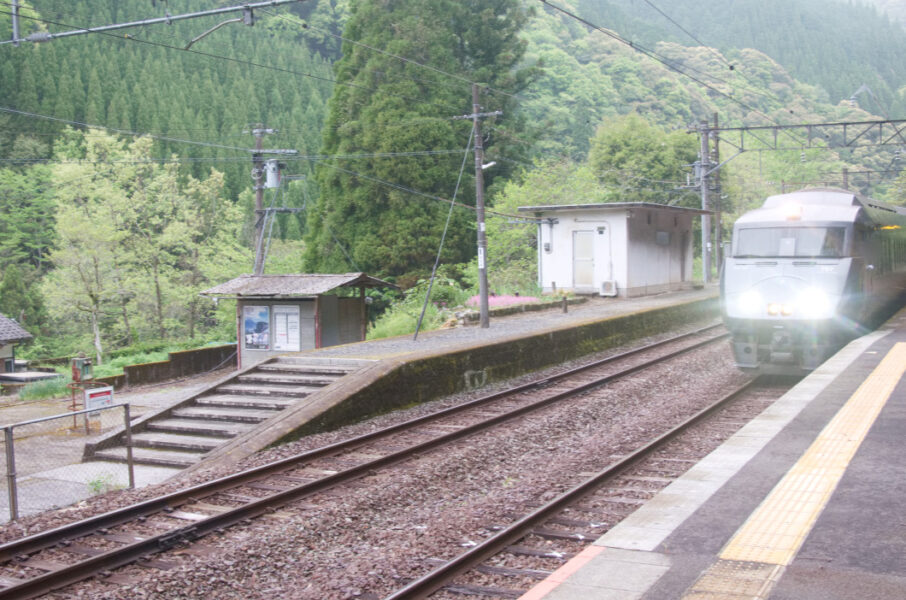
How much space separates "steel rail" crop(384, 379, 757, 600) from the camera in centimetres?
609

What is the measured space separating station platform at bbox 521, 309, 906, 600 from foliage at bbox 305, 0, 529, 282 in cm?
2682

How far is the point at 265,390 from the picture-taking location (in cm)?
1351

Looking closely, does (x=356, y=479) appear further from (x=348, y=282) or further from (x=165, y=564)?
(x=348, y=282)

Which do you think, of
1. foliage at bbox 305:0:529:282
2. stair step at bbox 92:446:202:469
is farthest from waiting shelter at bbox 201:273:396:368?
stair step at bbox 92:446:202:469

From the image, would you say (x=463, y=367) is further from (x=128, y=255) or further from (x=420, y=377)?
(x=128, y=255)

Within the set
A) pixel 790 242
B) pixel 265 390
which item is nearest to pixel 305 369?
pixel 265 390

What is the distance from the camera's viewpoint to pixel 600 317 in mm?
21672

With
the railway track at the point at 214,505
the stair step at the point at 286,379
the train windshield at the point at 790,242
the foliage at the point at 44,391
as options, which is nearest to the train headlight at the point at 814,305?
the train windshield at the point at 790,242

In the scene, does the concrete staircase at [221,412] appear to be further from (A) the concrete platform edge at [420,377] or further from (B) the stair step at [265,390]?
(A) the concrete platform edge at [420,377]

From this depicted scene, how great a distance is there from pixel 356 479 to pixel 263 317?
1631 centimetres

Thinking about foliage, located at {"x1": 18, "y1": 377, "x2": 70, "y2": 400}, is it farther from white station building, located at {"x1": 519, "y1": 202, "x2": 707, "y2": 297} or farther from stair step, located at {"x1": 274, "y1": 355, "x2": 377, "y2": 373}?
white station building, located at {"x1": 519, "y1": 202, "x2": 707, "y2": 297}

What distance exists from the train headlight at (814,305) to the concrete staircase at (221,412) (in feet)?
25.0

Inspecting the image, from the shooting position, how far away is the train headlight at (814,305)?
1395cm

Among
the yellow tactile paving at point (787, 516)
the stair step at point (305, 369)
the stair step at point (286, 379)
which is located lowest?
the yellow tactile paving at point (787, 516)
